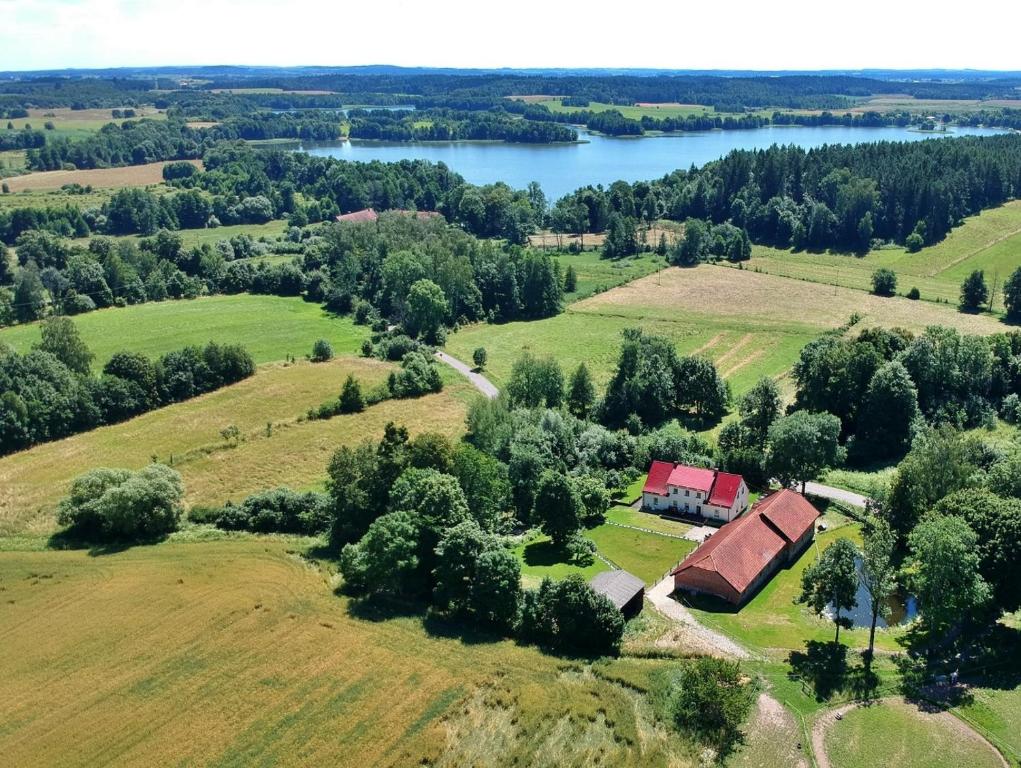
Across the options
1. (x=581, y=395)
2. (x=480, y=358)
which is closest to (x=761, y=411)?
(x=581, y=395)

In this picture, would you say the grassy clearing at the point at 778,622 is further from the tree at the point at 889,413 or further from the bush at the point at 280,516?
the bush at the point at 280,516

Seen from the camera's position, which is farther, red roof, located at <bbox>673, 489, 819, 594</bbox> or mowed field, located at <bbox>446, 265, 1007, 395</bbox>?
mowed field, located at <bbox>446, 265, 1007, 395</bbox>

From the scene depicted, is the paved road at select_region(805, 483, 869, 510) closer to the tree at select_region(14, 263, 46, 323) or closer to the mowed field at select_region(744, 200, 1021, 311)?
the mowed field at select_region(744, 200, 1021, 311)

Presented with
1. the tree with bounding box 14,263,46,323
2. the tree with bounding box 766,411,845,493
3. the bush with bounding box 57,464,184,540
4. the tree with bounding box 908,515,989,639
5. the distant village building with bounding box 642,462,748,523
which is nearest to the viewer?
the tree with bounding box 908,515,989,639

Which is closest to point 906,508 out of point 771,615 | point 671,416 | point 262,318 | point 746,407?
point 771,615

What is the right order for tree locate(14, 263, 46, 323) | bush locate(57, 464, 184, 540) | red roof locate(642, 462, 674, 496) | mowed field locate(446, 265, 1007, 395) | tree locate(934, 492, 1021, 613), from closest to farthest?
tree locate(934, 492, 1021, 613) → bush locate(57, 464, 184, 540) → red roof locate(642, 462, 674, 496) → mowed field locate(446, 265, 1007, 395) → tree locate(14, 263, 46, 323)

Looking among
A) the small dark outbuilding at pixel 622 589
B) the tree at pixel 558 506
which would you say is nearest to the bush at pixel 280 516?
the tree at pixel 558 506

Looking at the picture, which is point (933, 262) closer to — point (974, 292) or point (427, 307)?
point (974, 292)

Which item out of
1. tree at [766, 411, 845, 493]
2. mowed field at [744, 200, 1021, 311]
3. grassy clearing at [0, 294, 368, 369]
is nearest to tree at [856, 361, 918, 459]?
tree at [766, 411, 845, 493]
